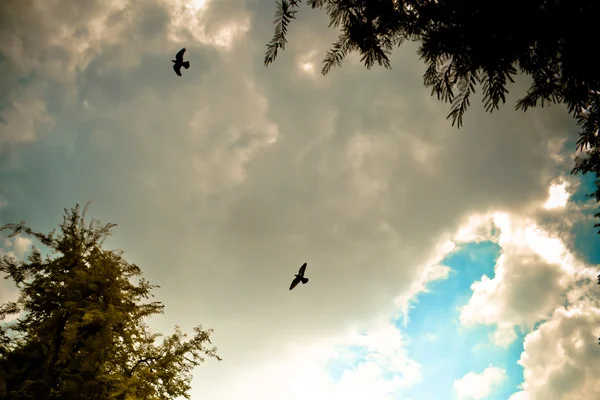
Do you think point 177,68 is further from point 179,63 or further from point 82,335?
point 82,335

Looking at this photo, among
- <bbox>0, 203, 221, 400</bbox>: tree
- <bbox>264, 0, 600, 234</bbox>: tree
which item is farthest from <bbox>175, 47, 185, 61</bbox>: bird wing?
<bbox>0, 203, 221, 400</bbox>: tree

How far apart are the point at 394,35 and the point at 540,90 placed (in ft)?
4.72

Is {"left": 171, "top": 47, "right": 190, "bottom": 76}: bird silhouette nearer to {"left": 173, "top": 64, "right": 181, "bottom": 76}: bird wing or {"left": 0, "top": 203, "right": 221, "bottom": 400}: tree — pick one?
{"left": 173, "top": 64, "right": 181, "bottom": 76}: bird wing

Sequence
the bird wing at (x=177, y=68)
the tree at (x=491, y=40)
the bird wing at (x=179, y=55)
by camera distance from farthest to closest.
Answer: the bird wing at (x=179, y=55) < the bird wing at (x=177, y=68) < the tree at (x=491, y=40)

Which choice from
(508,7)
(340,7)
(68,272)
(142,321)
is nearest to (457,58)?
(508,7)

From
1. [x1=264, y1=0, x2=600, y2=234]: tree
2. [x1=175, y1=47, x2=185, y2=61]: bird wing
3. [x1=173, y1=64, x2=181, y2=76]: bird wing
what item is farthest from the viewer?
[x1=175, y1=47, x2=185, y2=61]: bird wing

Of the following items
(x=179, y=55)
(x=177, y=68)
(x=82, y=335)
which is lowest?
(x=82, y=335)

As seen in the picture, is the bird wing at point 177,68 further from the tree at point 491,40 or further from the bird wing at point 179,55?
the tree at point 491,40

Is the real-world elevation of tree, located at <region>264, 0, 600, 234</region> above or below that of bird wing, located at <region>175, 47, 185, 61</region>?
below

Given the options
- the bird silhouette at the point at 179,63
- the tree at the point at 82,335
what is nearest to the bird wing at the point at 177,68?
the bird silhouette at the point at 179,63

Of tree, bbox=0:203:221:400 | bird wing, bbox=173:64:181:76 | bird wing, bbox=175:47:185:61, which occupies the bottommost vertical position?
tree, bbox=0:203:221:400

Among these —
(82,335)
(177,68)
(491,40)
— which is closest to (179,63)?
(177,68)

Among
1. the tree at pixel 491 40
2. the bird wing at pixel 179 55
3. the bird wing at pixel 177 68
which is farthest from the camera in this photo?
the bird wing at pixel 179 55

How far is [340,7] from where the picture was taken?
2.53 metres
